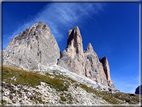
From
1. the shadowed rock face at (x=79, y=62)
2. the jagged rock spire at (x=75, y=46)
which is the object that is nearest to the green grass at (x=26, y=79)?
the shadowed rock face at (x=79, y=62)

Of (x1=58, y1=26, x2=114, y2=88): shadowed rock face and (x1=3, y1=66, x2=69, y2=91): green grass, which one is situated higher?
(x1=58, y1=26, x2=114, y2=88): shadowed rock face

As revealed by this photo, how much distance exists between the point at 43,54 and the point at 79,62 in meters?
55.8

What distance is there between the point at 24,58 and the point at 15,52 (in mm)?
7646

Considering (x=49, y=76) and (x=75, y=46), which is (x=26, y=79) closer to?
(x=49, y=76)

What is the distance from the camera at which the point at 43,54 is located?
326 feet

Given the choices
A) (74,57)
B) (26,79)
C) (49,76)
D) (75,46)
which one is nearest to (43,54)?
(74,57)

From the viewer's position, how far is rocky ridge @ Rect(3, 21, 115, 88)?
71375 mm

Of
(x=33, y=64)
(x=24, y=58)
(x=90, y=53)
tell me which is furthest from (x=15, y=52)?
(x=90, y=53)

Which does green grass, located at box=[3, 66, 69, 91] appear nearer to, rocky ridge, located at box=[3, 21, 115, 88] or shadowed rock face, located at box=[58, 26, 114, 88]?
rocky ridge, located at box=[3, 21, 115, 88]

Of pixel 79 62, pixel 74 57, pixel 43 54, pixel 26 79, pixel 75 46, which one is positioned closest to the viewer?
pixel 26 79

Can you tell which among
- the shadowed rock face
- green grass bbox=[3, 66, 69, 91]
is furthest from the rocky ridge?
green grass bbox=[3, 66, 69, 91]

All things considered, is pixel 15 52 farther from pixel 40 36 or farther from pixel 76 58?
pixel 76 58

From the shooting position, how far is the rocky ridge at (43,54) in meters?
71.4

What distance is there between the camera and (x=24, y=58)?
2872 inches
